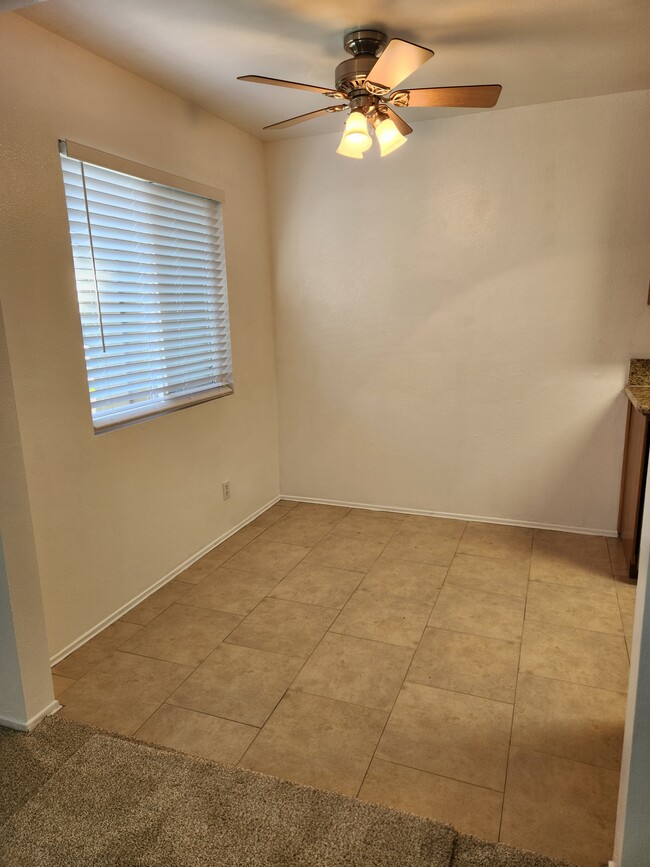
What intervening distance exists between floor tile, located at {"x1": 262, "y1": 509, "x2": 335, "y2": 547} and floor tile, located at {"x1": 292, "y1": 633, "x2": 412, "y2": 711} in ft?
3.63

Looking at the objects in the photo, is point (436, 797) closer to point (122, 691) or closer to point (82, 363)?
point (122, 691)

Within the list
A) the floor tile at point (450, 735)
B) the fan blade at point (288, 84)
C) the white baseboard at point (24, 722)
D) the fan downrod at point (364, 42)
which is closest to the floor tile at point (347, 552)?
the floor tile at point (450, 735)

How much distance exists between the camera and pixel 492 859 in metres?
1.49

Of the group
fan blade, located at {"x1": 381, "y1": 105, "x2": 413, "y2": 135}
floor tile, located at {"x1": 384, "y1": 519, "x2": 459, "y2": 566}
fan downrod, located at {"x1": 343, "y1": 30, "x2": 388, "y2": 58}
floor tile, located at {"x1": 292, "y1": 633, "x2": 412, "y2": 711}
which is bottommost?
floor tile, located at {"x1": 292, "y1": 633, "x2": 412, "y2": 711}

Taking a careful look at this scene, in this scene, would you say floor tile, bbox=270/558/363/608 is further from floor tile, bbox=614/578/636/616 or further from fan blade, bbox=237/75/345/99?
fan blade, bbox=237/75/345/99

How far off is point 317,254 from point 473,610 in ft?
8.11

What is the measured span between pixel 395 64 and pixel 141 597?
258 cm

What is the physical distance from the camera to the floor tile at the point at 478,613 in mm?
2580

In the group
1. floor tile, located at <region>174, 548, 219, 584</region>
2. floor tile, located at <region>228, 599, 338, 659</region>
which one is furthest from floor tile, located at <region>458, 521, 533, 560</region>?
floor tile, located at <region>174, 548, 219, 584</region>

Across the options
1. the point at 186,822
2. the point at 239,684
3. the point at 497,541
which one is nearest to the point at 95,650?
the point at 239,684

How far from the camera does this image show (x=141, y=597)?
291 centimetres

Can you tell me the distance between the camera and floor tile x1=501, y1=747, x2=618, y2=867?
1.54 m

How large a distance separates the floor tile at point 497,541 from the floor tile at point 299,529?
2.91ft

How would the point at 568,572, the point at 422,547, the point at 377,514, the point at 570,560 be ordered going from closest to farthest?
the point at 568,572 → the point at 570,560 → the point at 422,547 → the point at 377,514
